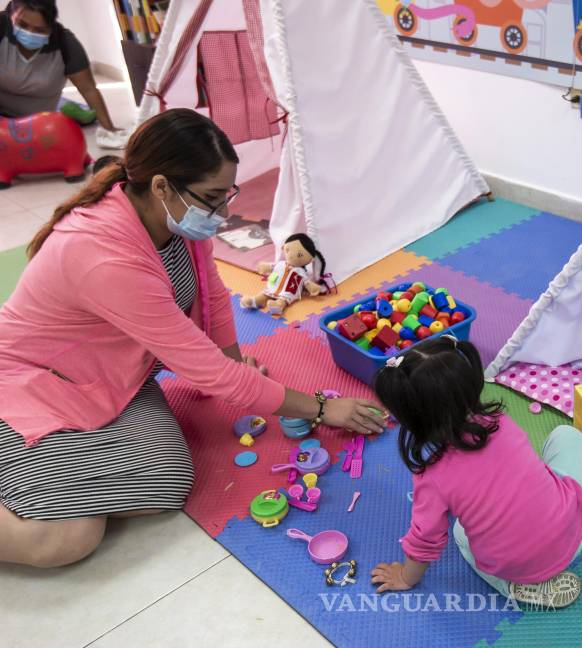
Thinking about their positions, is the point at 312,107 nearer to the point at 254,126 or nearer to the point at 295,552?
the point at 254,126

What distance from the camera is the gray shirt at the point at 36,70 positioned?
369 cm

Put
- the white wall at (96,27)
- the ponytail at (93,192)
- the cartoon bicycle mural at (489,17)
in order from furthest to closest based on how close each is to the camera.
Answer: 1. the white wall at (96,27)
2. the cartoon bicycle mural at (489,17)
3. the ponytail at (93,192)

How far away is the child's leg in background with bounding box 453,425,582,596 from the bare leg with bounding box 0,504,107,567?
744mm

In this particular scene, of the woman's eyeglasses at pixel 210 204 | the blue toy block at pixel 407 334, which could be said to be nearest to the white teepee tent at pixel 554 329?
the blue toy block at pixel 407 334

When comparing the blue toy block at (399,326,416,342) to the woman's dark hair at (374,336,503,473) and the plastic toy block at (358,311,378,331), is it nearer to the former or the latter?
the plastic toy block at (358,311,378,331)

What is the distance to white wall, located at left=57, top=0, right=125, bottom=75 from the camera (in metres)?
5.41

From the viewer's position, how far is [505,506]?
1086mm

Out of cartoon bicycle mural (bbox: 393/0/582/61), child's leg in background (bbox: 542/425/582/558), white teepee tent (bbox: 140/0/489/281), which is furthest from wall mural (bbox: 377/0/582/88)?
child's leg in background (bbox: 542/425/582/558)

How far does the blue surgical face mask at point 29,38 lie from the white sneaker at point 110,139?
651 millimetres

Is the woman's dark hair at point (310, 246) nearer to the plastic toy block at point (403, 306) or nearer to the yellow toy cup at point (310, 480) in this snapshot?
the plastic toy block at point (403, 306)

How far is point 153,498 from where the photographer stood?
1.48 meters

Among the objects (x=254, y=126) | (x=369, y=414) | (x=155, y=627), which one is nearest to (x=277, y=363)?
(x=369, y=414)

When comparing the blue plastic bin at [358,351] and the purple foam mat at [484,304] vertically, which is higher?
the blue plastic bin at [358,351]

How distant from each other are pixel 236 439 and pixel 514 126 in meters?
1.80
